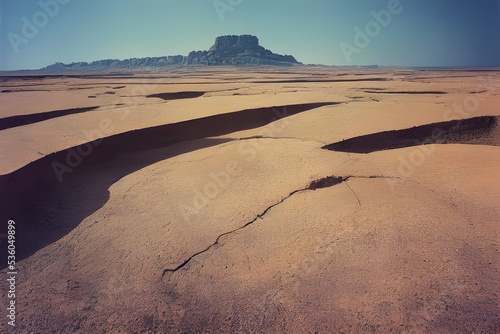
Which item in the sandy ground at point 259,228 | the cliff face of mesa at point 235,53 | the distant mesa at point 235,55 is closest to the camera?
the sandy ground at point 259,228

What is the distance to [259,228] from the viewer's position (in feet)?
8.22

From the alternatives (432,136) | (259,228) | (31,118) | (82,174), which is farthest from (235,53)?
(259,228)

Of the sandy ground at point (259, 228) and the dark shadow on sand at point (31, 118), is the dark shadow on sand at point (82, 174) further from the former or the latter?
the dark shadow on sand at point (31, 118)

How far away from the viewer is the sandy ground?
175 centimetres

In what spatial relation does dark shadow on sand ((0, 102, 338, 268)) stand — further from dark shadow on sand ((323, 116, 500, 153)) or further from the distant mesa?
the distant mesa

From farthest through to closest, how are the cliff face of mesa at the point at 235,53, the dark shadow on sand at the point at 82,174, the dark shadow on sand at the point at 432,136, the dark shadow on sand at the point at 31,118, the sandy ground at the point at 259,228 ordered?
the cliff face of mesa at the point at 235,53, the dark shadow on sand at the point at 31,118, the dark shadow on sand at the point at 432,136, the dark shadow on sand at the point at 82,174, the sandy ground at the point at 259,228

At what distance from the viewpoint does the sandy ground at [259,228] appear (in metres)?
1.75

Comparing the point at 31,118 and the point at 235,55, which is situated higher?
the point at 235,55

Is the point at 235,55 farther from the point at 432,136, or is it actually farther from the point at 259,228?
the point at 259,228

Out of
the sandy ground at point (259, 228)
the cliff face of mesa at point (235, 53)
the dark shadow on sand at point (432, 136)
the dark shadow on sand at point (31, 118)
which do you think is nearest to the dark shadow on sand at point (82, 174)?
the sandy ground at point (259, 228)

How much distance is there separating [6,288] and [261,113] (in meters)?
4.91

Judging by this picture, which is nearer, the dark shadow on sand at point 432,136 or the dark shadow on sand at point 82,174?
the dark shadow on sand at point 82,174

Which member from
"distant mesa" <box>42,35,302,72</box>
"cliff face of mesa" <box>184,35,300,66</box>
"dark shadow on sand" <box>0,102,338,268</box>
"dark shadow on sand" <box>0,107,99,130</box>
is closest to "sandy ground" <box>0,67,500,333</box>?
"dark shadow on sand" <box>0,102,338,268</box>

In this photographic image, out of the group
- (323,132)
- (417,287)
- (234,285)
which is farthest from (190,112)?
(417,287)
